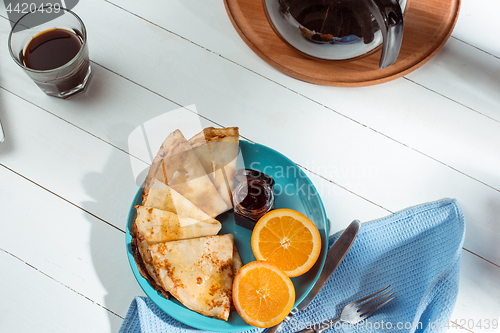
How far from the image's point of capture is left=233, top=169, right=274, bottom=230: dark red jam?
0.72 meters

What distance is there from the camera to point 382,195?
0.84 meters

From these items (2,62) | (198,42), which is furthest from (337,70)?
(2,62)

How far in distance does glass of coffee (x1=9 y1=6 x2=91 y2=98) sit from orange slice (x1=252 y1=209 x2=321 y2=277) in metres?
0.51

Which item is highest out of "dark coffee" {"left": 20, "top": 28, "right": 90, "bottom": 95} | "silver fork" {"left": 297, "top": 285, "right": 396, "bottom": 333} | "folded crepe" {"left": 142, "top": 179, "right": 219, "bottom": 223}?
"dark coffee" {"left": 20, "top": 28, "right": 90, "bottom": 95}

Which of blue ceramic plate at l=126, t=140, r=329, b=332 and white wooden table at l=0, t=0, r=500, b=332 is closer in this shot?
blue ceramic plate at l=126, t=140, r=329, b=332

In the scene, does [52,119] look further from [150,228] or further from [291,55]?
[291,55]

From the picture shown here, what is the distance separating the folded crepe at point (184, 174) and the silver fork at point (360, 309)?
0.94ft

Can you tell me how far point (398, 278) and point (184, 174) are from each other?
1.50 ft

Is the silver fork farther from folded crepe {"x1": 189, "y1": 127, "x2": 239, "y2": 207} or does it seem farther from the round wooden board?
the round wooden board

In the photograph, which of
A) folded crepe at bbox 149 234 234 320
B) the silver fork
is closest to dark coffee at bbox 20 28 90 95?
folded crepe at bbox 149 234 234 320

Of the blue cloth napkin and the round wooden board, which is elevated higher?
the round wooden board

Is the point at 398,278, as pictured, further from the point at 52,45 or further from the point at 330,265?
the point at 52,45

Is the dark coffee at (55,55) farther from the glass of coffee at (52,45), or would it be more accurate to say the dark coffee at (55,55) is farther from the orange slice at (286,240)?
the orange slice at (286,240)

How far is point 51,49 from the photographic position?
0.82 meters
